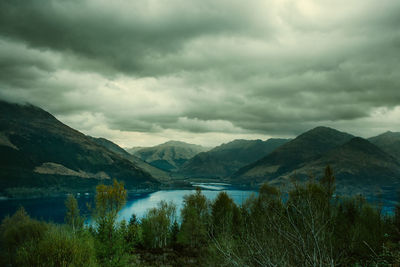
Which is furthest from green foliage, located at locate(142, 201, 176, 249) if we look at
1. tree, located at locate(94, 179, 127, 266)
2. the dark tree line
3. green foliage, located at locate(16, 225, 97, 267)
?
green foliage, located at locate(16, 225, 97, 267)

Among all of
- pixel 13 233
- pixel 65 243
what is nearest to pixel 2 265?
pixel 13 233

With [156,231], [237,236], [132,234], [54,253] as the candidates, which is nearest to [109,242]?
[54,253]

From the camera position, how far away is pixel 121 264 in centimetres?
3731

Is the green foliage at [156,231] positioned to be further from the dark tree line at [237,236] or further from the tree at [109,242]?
the tree at [109,242]

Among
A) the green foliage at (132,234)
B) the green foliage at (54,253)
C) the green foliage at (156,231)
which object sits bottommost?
the green foliage at (156,231)

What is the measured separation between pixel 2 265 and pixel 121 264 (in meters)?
36.2

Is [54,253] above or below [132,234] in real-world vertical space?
above

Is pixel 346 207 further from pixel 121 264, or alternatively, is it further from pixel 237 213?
pixel 121 264

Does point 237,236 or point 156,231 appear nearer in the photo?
point 237,236

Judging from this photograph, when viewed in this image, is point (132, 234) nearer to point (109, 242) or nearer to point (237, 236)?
point (109, 242)

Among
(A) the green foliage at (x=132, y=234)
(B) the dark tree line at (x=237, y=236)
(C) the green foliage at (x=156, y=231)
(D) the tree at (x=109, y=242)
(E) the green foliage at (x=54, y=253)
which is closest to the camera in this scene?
(B) the dark tree line at (x=237, y=236)

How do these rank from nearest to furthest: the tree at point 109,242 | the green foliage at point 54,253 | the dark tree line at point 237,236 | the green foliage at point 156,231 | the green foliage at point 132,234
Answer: the dark tree line at point 237,236 < the green foliage at point 54,253 < the tree at point 109,242 < the green foliage at point 132,234 < the green foliage at point 156,231

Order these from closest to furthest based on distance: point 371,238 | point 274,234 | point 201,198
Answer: point 274,234 < point 371,238 < point 201,198

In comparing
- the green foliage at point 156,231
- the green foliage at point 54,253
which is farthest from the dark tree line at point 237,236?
the green foliage at point 156,231
